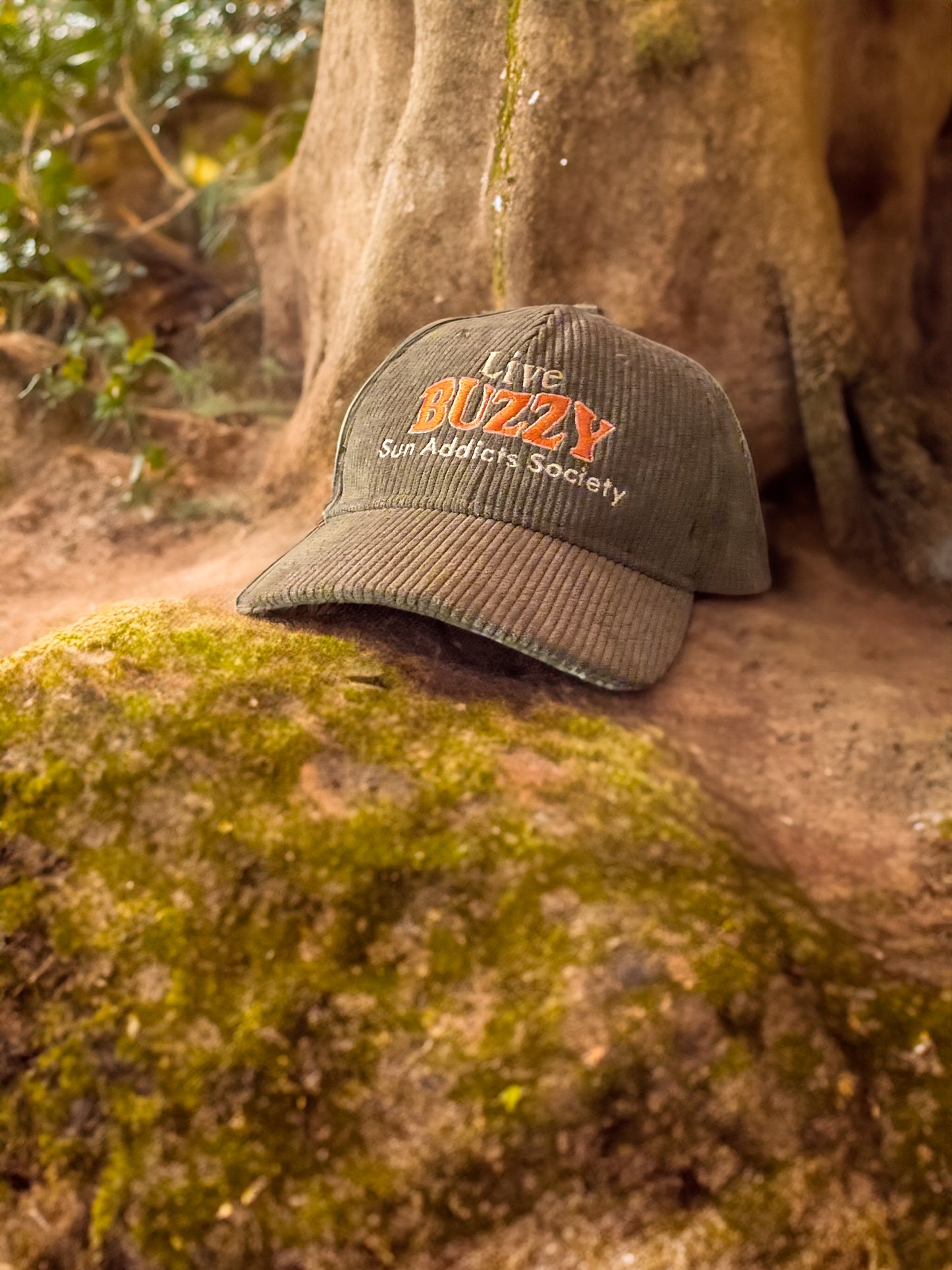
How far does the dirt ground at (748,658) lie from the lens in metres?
1.68

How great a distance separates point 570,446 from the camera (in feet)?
6.00

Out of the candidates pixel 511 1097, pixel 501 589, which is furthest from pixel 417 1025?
pixel 501 589

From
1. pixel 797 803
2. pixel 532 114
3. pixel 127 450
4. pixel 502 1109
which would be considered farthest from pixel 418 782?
pixel 127 450

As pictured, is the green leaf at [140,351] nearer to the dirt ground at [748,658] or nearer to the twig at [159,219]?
the dirt ground at [748,658]

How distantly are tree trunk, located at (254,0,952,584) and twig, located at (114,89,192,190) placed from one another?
1517 millimetres

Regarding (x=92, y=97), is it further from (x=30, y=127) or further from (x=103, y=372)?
(x=103, y=372)

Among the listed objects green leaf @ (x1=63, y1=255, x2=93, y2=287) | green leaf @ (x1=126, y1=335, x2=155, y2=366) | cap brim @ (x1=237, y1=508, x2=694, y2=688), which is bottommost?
cap brim @ (x1=237, y1=508, x2=694, y2=688)

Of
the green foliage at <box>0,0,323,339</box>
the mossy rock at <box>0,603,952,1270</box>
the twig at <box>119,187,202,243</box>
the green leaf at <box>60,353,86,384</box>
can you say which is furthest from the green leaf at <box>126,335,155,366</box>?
the mossy rock at <box>0,603,952,1270</box>

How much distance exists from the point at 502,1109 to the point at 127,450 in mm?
2965

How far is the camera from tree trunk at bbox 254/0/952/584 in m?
2.77

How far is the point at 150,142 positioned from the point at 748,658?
13.8 feet

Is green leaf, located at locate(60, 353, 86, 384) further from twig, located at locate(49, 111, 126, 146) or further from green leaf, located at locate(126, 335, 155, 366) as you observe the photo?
twig, located at locate(49, 111, 126, 146)

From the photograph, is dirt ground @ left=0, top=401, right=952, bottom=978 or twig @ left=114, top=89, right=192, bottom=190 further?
twig @ left=114, top=89, right=192, bottom=190

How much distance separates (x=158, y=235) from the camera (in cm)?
454
